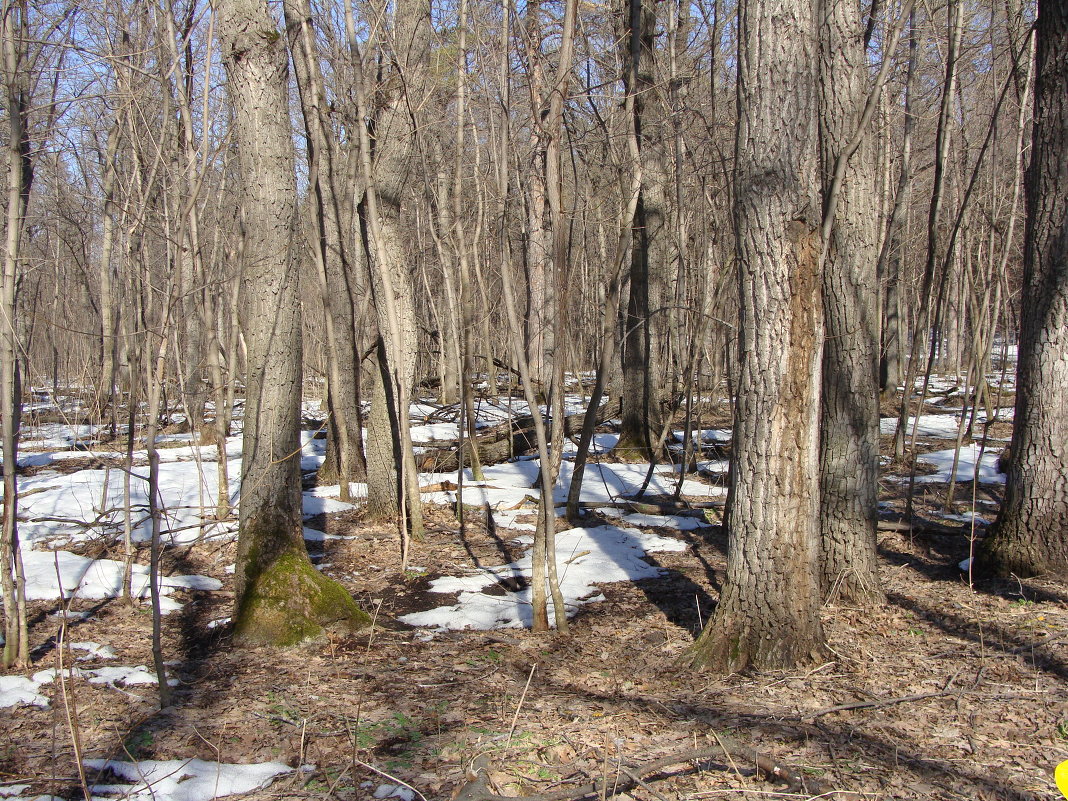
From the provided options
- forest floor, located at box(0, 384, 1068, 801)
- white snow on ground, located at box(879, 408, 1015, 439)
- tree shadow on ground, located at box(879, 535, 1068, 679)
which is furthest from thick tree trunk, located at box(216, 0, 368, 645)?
white snow on ground, located at box(879, 408, 1015, 439)

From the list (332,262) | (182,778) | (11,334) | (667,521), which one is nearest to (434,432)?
(332,262)

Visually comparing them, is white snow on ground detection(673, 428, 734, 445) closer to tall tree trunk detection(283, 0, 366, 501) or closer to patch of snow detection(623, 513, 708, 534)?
patch of snow detection(623, 513, 708, 534)

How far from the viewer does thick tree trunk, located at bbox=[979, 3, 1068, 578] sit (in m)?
4.63

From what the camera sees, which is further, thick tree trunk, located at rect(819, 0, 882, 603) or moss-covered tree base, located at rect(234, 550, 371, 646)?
thick tree trunk, located at rect(819, 0, 882, 603)

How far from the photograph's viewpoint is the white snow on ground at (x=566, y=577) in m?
5.05

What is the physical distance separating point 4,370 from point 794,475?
13.6 ft

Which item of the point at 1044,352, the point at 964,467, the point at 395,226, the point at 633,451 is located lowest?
the point at 964,467

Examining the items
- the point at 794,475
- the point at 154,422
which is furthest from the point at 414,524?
the point at 794,475

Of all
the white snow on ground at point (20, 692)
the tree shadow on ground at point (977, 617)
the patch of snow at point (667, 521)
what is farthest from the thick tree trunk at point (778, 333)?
the white snow on ground at point (20, 692)

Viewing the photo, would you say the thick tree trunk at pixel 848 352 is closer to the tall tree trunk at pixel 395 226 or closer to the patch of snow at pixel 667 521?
Result: the patch of snow at pixel 667 521

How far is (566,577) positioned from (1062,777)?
361 centimetres

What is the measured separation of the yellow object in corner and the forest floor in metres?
0.04

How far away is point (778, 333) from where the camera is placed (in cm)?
363

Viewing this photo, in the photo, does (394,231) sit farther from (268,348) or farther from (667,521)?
(667,521)
